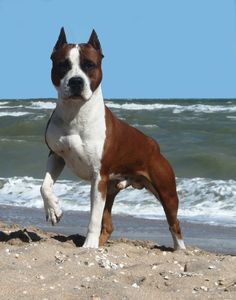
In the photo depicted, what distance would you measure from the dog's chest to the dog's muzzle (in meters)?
0.27

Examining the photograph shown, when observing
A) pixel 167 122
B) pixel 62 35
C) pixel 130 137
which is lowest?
pixel 167 122

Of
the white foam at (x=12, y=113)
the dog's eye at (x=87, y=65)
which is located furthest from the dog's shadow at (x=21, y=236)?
the white foam at (x=12, y=113)

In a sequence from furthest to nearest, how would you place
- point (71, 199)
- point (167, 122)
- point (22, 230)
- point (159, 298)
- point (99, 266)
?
point (167, 122) < point (71, 199) < point (22, 230) < point (99, 266) < point (159, 298)

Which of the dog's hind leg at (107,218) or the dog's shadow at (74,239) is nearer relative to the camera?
the dog's shadow at (74,239)

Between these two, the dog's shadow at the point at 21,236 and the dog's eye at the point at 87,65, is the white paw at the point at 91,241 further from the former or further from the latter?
the dog's eye at the point at 87,65

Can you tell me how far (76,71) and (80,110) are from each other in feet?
1.01

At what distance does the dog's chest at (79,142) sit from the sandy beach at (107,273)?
2.10 feet

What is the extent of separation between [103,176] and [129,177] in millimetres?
467

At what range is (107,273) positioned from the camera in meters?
5.07

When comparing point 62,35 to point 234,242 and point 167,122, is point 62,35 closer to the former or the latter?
point 234,242

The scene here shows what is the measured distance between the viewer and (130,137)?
257 inches

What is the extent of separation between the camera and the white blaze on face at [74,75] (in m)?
5.94

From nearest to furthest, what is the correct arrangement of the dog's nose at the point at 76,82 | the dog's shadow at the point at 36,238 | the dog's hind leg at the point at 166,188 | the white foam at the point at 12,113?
the dog's nose at the point at 76,82 < the dog's shadow at the point at 36,238 < the dog's hind leg at the point at 166,188 < the white foam at the point at 12,113

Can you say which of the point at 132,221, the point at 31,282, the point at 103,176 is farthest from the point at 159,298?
the point at 132,221
